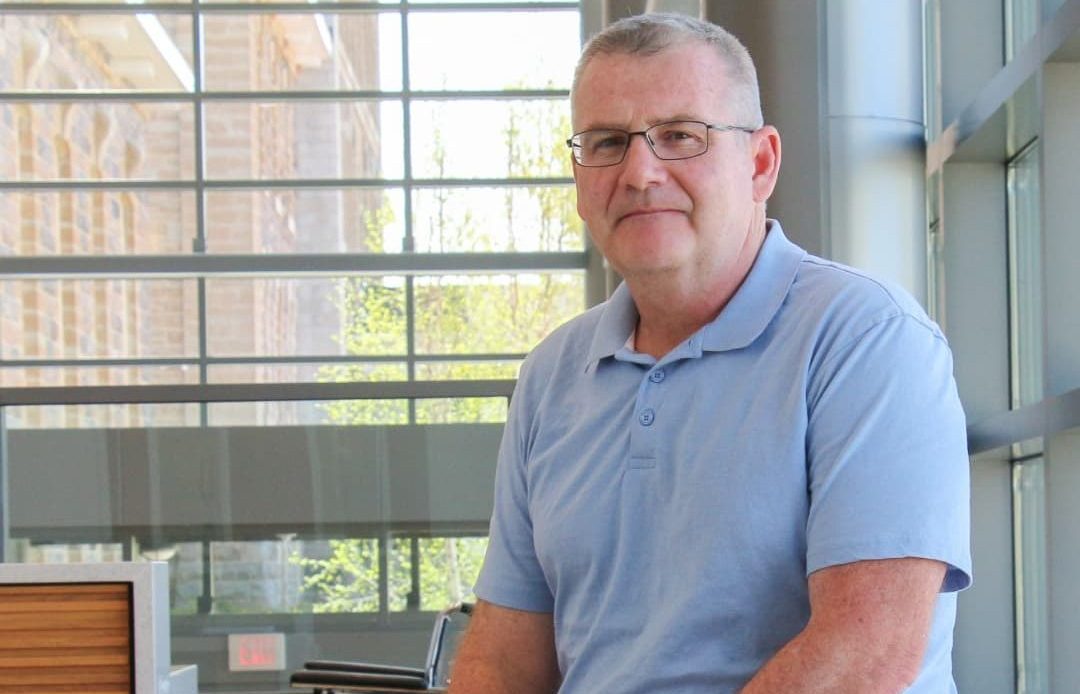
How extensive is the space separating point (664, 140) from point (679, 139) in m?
0.02

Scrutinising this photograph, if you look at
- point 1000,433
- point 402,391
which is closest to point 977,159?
point 1000,433

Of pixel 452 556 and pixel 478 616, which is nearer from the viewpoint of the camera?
pixel 478 616

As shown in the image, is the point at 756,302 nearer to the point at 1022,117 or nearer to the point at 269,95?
the point at 1022,117

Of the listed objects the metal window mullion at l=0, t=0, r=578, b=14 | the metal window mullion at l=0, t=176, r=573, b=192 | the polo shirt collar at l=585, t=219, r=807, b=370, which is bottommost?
the polo shirt collar at l=585, t=219, r=807, b=370

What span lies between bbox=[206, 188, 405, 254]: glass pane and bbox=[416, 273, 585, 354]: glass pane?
0.49m

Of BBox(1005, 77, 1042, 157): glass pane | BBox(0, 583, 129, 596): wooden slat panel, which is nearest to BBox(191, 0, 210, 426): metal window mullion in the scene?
BBox(0, 583, 129, 596): wooden slat panel

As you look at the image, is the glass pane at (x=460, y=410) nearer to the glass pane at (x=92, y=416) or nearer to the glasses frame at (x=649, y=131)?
the glass pane at (x=92, y=416)

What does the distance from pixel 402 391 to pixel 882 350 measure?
5.46 m

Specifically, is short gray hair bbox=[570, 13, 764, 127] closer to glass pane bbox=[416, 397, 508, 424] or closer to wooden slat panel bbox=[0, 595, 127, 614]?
wooden slat panel bbox=[0, 595, 127, 614]

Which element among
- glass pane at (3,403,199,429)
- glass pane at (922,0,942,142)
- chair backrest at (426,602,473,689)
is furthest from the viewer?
glass pane at (3,403,199,429)

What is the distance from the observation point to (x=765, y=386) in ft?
5.13

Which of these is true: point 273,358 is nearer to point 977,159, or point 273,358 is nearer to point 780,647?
point 977,159

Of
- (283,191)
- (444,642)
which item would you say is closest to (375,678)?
(444,642)

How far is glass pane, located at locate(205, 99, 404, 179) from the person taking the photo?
11.1m
